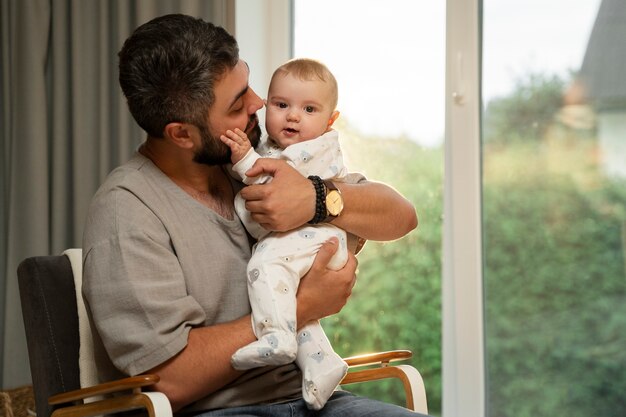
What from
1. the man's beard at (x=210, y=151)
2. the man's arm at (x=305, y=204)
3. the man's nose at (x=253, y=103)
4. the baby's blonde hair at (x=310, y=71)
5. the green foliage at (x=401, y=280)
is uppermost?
the baby's blonde hair at (x=310, y=71)

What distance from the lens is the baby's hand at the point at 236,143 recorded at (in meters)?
1.90

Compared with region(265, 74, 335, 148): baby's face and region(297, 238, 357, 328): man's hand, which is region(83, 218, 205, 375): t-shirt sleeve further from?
region(265, 74, 335, 148): baby's face

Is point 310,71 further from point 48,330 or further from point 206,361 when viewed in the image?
point 48,330

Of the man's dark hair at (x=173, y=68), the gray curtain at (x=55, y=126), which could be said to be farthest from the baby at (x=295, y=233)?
the gray curtain at (x=55, y=126)

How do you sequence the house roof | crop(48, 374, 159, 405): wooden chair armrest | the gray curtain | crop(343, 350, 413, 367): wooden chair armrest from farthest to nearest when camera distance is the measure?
the gray curtain → the house roof → crop(343, 350, 413, 367): wooden chair armrest → crop(48, 374, 159, 405): wooden chair armrest

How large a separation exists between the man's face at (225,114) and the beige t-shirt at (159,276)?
0.11 metres

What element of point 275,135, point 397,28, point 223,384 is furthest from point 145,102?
Answer: point 397,28

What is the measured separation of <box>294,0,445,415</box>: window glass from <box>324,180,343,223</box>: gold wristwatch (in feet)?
3.92

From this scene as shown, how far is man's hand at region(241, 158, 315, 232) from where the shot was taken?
5.97ft

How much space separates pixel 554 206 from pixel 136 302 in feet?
5.16

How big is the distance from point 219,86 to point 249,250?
391 millimetres

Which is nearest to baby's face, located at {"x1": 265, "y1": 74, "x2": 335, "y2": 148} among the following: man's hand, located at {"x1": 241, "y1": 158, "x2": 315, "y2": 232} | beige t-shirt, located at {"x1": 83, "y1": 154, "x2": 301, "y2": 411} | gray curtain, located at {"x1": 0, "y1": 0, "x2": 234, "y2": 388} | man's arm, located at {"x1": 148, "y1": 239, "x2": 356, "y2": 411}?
man's hand, located at {"x1": 241, "y1": 158, "x2": 315, "y2": 232}

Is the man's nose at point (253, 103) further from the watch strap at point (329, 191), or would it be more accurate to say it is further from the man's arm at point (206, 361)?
the man's arm at point (206, 361)

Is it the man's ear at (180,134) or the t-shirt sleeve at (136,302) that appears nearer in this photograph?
the t-shirt sleeve at (136,302)
